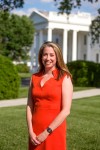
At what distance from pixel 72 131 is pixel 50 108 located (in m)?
5.40

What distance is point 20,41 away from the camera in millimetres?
67188

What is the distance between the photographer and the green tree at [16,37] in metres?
65.5

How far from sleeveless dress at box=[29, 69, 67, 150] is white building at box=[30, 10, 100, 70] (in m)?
65.3

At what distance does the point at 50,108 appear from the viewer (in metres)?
3.88

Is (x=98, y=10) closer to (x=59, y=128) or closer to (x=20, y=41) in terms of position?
(x=59, y=128)

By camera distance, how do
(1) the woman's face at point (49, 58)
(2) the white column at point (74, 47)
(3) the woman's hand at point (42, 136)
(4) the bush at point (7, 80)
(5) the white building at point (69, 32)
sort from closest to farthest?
(3) the woman's hand at point (42, 136)
(1) the woman's face at point (49, 58)
(4) the bush at point (7, 80)
(5) the white building at point (69, 32)
(2) the white column at point (74, 47)

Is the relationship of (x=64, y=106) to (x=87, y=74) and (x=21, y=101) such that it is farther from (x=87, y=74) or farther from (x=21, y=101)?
(x=87, y=74)

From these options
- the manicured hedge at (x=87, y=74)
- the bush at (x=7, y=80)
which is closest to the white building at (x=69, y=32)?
the manicured hedge at (x=87, y=74)

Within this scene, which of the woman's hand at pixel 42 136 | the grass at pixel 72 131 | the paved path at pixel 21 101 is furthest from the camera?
the paved path at pixel 21 101

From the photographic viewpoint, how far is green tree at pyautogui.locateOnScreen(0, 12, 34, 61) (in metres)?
65.5

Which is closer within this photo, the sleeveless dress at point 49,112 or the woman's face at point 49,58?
the sleeveless dress at point 49,112

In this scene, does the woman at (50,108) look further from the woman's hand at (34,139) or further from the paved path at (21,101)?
the paved path at (21,101)

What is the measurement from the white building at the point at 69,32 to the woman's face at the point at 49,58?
214ft

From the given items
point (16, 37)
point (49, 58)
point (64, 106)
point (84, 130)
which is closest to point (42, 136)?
point (64, 106)
